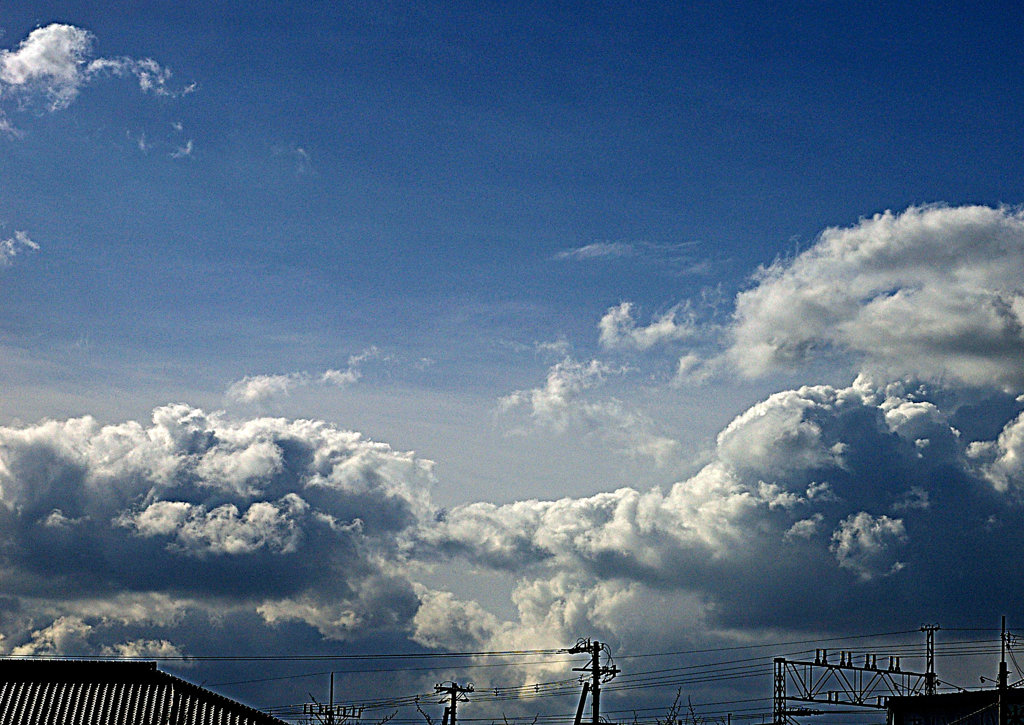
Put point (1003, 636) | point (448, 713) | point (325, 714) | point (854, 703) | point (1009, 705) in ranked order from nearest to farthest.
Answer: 1. point (1003, 636)
2. point (1009, 705)
3. point (854, 703)
4. point (325, 714)
5. point (448, 713)

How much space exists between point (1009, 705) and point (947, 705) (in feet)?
17.6

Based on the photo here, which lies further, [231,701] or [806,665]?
[806,665]

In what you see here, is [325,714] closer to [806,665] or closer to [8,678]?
[806,665]

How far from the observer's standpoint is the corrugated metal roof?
50.9 metres

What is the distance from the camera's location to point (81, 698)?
51.7 metres

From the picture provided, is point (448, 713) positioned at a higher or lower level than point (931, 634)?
lower

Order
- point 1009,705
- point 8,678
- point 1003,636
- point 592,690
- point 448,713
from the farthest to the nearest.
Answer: point 448,713, point 592,690, point 1009,705, point 1003,636, point 8,678

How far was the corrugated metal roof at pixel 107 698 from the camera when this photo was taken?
50906 millimetres

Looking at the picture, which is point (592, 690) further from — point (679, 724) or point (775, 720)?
point (775, 720)

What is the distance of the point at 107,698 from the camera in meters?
52.1

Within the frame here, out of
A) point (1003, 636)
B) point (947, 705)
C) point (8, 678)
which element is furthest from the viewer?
point (947, 705)

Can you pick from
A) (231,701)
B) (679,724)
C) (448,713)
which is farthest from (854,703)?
(231,701)

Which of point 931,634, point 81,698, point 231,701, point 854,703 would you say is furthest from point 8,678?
point 931,634

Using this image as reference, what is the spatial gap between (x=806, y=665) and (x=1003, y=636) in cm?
1822
